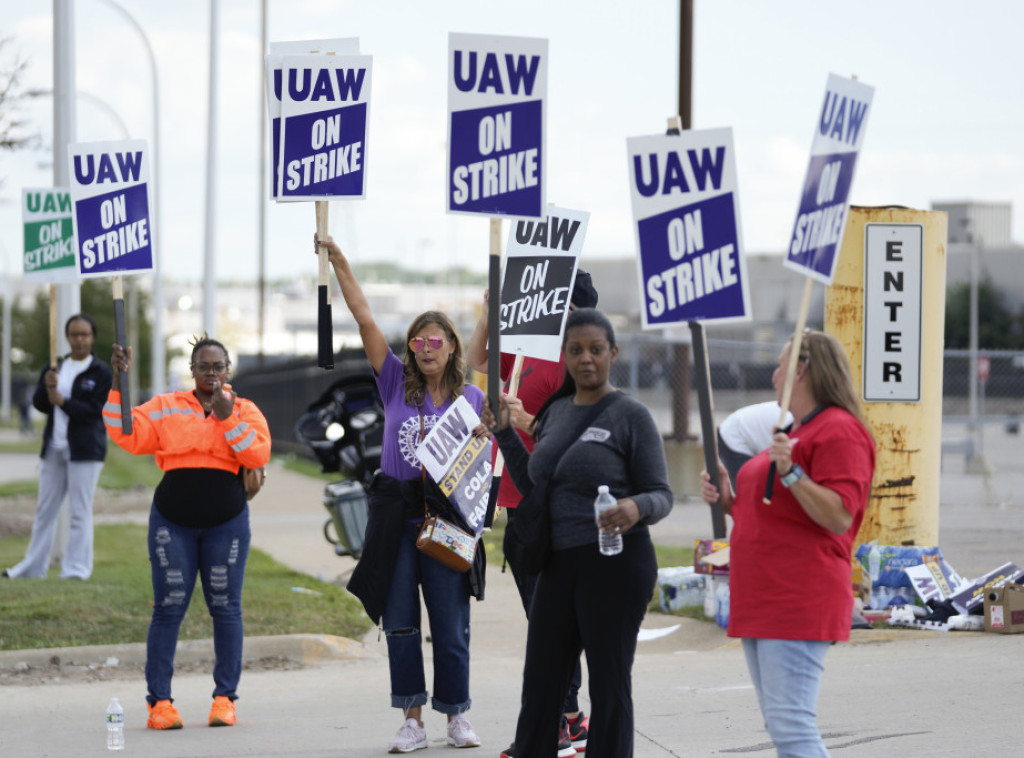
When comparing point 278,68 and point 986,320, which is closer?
point 278,68

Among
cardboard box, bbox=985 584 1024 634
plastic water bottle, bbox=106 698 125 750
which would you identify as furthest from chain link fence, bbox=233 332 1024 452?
plastic water bottle, bbox=106 698 125 750

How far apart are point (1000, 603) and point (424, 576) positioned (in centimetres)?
444

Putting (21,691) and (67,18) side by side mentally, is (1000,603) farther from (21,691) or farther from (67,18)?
(67,18)

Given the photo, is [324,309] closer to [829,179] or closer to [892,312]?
[829,179]

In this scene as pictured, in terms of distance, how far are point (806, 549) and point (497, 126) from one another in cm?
232

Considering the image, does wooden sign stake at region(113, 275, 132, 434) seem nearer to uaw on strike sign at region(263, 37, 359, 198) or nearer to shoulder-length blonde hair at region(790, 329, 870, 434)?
uaw on strike sign at region(263, 37, 359, 198)

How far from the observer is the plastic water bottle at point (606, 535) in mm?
5168

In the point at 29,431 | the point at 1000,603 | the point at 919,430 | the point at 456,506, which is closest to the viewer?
the point at 456,506

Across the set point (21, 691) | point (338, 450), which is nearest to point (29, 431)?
point (338, 450)

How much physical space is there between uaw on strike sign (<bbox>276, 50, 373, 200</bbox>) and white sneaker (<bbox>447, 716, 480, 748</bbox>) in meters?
2.50

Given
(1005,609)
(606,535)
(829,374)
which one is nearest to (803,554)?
(829,374)

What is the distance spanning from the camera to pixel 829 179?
5258mm

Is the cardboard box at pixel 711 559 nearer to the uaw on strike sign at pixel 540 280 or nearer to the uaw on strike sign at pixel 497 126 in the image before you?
the uaw on strike sign at pixel 540 280

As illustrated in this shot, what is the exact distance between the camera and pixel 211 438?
7125 mm
